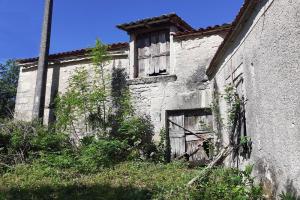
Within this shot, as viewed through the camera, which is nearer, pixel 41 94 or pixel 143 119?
pixel 143 119

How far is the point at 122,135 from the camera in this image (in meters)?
11.0

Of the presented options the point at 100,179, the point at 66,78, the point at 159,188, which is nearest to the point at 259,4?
the point at 159,188

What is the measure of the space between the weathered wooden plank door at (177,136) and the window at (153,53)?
156 cm

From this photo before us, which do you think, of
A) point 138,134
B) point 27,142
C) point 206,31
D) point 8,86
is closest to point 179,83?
point 206,31

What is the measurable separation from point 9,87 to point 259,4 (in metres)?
19.5

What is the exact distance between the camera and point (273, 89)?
5023 millimetres

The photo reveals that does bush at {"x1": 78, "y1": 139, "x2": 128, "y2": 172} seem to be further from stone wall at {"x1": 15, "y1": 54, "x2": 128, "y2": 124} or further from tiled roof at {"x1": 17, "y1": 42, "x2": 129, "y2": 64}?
tiled roof at {"x1": 17, "y1": 42, "x2": 129, "y2": 64}

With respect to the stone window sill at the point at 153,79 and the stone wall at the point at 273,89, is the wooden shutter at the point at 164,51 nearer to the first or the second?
the stone window sill at the point at 153,79

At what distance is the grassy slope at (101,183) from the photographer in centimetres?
660

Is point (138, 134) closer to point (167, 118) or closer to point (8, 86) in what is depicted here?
point (167, 118)

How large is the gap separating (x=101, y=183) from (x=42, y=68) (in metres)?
6.41

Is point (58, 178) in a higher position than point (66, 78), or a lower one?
lower

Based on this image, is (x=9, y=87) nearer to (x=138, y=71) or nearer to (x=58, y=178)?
(x=138, y=71)

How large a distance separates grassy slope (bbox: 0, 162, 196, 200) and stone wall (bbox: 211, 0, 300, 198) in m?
1.55
